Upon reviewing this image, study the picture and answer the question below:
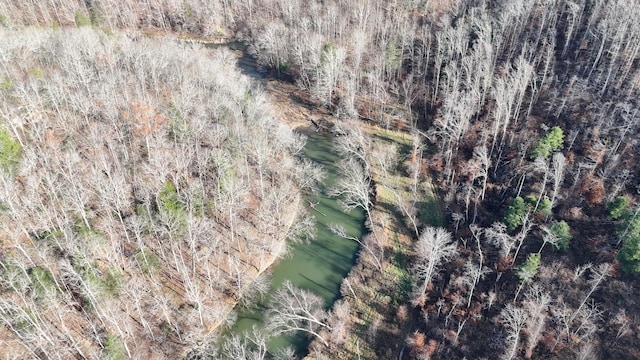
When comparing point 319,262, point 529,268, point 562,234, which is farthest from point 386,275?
point 562,234

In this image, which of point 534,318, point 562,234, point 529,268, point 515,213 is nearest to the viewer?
point 534,318

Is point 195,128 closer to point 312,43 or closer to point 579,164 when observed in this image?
point 312,43

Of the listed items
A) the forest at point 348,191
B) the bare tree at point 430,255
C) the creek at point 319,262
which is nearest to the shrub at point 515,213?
the forest at point 348,191

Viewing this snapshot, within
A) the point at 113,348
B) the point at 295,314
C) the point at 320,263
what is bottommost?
the point at 320,263

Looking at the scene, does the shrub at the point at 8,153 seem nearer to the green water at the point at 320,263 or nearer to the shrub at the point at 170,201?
the shrub at the point at 170,201

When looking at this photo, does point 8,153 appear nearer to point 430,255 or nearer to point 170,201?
point 170,201

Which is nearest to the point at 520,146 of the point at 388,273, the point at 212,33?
the point at 388,273
